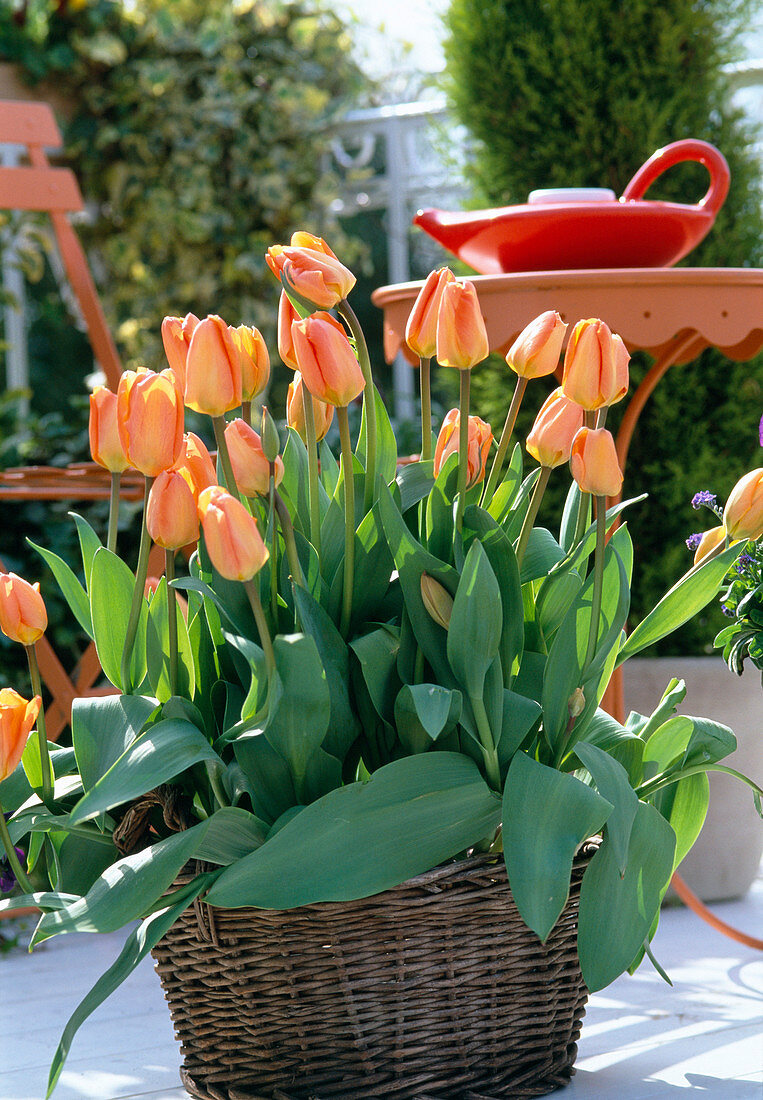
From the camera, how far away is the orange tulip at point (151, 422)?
992 millimetres

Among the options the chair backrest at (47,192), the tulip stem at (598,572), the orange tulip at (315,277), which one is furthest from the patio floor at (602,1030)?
the chair backrest at (47,192)

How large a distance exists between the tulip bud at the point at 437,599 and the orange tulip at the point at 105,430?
10.8 inches

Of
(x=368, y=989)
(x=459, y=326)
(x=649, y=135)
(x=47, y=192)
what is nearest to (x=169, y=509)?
(x=459, y=326)

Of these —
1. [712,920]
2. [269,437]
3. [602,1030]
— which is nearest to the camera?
[269,437]

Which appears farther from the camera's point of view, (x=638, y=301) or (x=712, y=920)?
(x=712, y=920)

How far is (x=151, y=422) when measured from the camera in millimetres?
998

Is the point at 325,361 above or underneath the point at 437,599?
above

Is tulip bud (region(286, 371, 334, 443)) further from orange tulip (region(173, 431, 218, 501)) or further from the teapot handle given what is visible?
the teapot handle

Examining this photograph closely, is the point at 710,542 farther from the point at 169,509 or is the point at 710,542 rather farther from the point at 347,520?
the point at 169,509

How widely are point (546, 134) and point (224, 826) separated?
1882 mm

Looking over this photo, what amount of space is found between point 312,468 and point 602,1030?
0.84 meters

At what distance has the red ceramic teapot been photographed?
5.81ft

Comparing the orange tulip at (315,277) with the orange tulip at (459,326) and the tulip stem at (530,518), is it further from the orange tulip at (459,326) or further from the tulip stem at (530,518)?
the tulip stem at (530,518)

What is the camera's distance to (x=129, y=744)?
1.06 m
